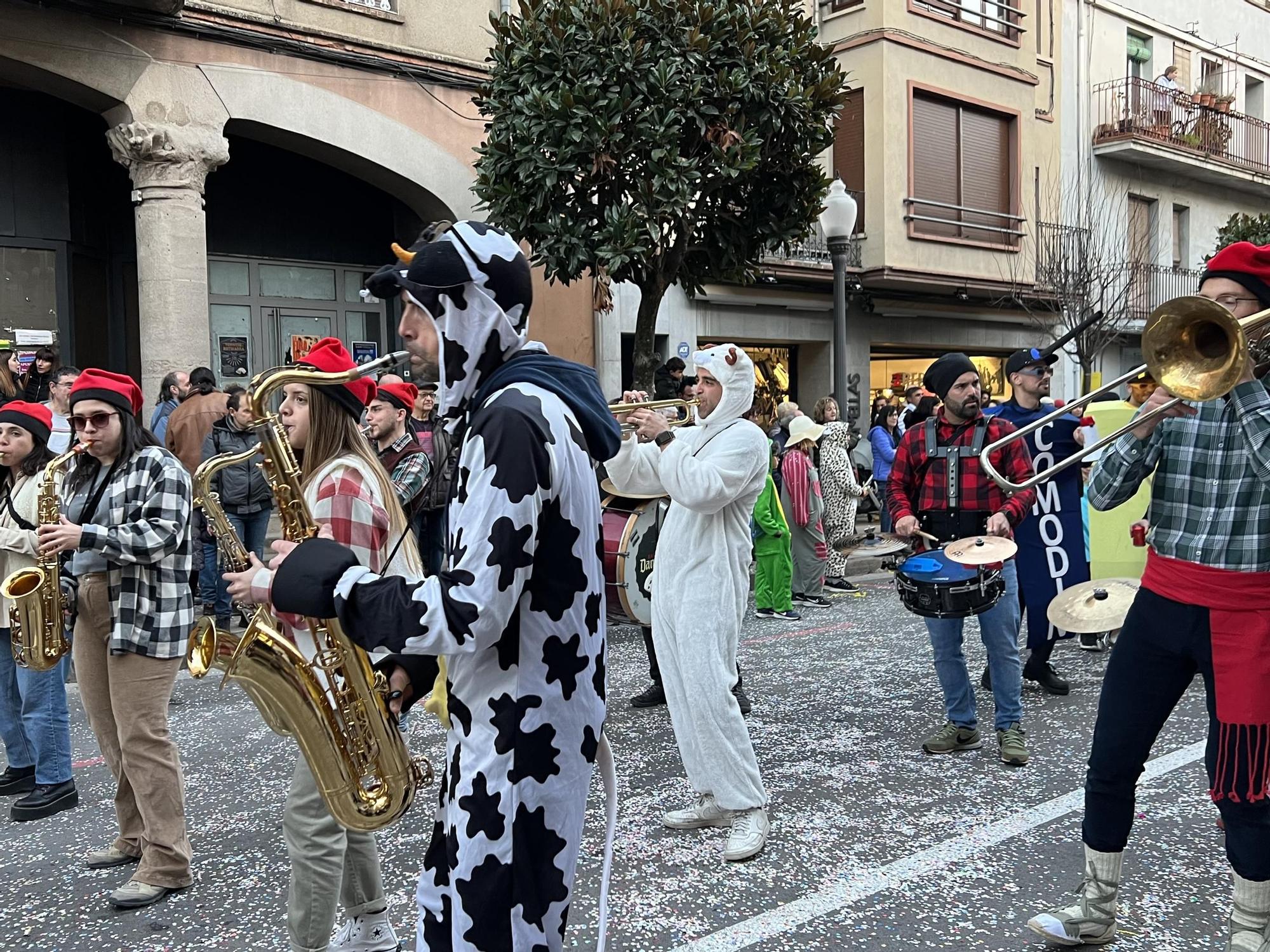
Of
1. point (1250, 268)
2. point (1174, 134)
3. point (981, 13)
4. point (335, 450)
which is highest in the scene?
point (981, 13)

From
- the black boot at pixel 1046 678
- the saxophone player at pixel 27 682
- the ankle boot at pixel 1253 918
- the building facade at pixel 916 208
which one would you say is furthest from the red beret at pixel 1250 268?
the building facade at pixel 916 208

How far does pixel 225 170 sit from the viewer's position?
12750 mm

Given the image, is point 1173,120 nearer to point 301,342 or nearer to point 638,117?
point 638,117

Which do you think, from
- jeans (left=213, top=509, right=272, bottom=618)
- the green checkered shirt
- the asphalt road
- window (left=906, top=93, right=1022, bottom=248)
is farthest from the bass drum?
window (left=906, top=93, right=1022, bottom=248)

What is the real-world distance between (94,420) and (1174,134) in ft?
78.6

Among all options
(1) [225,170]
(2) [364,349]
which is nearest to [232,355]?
(2) [364,349]

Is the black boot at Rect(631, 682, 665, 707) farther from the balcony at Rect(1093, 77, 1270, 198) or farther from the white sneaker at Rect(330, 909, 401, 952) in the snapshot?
the balcony at Rect(1093, 77, 1270, 198)

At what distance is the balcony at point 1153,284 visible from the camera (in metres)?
21.8

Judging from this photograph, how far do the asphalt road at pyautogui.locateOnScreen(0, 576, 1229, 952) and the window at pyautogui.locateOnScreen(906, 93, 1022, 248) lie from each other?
1385 centimetres

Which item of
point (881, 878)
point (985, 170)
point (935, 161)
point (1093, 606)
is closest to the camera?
point (881, 878)

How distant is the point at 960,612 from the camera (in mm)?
5016

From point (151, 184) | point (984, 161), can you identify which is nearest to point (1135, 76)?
point (984, 161)

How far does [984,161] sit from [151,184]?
48.0 ft

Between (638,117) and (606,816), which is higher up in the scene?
(638,117)
